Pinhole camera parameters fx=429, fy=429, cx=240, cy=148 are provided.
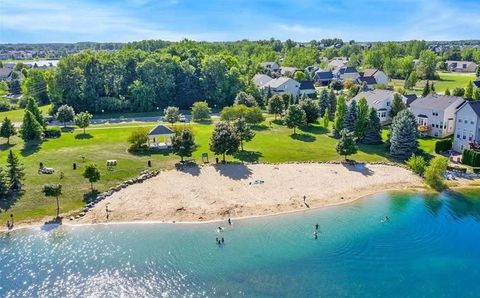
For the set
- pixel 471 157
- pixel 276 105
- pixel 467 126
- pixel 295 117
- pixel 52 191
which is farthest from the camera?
pixel 276 105

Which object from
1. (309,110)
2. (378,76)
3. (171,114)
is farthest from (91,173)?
(378,76)

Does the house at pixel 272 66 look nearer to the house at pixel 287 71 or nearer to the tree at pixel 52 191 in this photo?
the house at pixel 287 71

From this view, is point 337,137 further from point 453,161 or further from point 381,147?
point 453,161

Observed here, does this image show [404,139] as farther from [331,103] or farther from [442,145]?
[331,103]

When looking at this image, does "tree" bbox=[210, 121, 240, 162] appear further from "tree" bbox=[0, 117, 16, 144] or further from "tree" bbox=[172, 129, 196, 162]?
"tree" bbox=[0, 117, 16, 144]

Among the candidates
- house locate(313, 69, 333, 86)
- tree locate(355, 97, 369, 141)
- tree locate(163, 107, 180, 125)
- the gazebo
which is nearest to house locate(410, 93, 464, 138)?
tree locate(355, 97, 369, 141)
